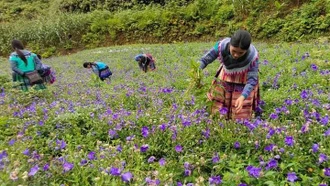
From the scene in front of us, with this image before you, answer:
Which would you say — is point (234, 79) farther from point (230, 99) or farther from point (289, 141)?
point (289, 141)

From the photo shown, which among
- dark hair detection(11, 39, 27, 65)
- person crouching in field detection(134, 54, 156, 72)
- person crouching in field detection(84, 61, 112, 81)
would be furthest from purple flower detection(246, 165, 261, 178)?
person crouching in field detection(134, 54, 156, 72)

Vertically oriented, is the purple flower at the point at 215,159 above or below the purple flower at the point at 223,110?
above

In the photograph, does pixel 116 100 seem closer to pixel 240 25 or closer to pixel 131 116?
pixel 131 116

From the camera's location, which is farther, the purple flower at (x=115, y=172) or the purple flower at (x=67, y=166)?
the purple flower at (x=67, y=166)

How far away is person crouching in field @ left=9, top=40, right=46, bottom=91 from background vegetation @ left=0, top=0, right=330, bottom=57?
11603 mm

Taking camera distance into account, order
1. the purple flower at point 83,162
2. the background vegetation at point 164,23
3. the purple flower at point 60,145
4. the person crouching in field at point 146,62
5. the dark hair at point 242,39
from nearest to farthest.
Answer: the purple flower at point 83,162 → the purple flower at point 60,145 → the dark hair at point 242,39 → the person crouching in field at point 146,62 → the background vegetation at point 164,23

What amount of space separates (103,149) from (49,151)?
0.76 meters

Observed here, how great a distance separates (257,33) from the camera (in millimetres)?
16656

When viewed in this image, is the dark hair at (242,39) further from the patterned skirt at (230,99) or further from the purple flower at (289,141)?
the purple flower at (289,141)

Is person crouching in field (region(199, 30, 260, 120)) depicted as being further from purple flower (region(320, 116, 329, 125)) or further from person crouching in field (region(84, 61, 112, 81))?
person crouching in field (region(84, 61, 112, 81))

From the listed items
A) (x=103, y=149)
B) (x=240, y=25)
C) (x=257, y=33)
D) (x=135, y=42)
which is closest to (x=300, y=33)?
(x=257, y=33)

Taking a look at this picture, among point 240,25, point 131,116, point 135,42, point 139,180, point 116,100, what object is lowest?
point 135,42

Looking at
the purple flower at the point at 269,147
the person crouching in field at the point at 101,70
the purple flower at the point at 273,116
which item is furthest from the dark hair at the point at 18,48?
the purple flower at the point at 269,147

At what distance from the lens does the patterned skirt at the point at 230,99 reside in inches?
172
